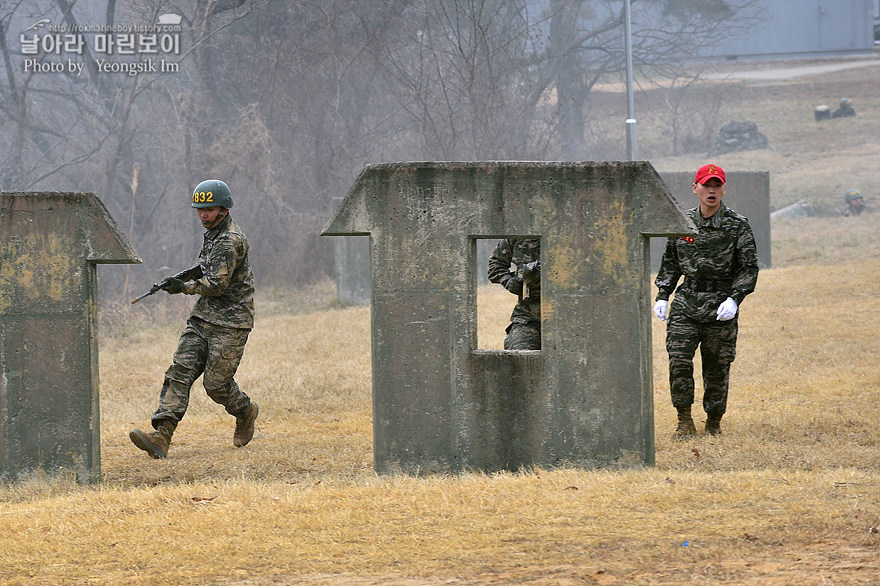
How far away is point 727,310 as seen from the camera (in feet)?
24.9

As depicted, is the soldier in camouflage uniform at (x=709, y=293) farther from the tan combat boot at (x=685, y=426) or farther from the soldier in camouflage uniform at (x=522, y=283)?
the soldier in camouflage uniform at (x=522, y=283)

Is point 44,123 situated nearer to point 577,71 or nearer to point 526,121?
point 526,121

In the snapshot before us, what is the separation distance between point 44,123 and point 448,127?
1224 centimetres

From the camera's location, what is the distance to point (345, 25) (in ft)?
96.0

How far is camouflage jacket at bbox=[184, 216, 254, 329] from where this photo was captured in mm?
7676

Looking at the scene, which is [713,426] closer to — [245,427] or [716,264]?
[716,264]

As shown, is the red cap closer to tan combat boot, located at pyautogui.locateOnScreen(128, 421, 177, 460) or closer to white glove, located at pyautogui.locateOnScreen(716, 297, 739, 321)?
white glove, located at pyautogui.locateOnScreen(716, 297, 739, 321)

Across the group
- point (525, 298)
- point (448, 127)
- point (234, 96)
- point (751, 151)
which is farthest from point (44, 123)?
point (525, 298)

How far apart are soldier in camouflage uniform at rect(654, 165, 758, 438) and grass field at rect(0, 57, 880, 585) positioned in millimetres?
410

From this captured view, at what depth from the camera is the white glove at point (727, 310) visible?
7.59 metres

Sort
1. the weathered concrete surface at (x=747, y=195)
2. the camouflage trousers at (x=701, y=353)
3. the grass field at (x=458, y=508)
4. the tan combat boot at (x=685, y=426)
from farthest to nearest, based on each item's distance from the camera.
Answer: the weathered concrete surface at (x=747, y=195) < the tan combat boot at (x=685, y=426) < the camouflage trousers at (x=701, y=353) < the grass field at (x=458, y=508)

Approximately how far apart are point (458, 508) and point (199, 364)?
3008 millimetres

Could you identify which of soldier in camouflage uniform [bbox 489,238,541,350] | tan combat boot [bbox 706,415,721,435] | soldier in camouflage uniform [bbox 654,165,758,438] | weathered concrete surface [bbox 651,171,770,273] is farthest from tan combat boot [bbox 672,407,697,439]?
weathered concrete surface [bbox 651,171,770,273]

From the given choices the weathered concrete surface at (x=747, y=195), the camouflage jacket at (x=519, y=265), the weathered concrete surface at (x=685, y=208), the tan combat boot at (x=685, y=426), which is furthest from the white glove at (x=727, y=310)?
the weathered concrete surface at (x=747, y=195)
